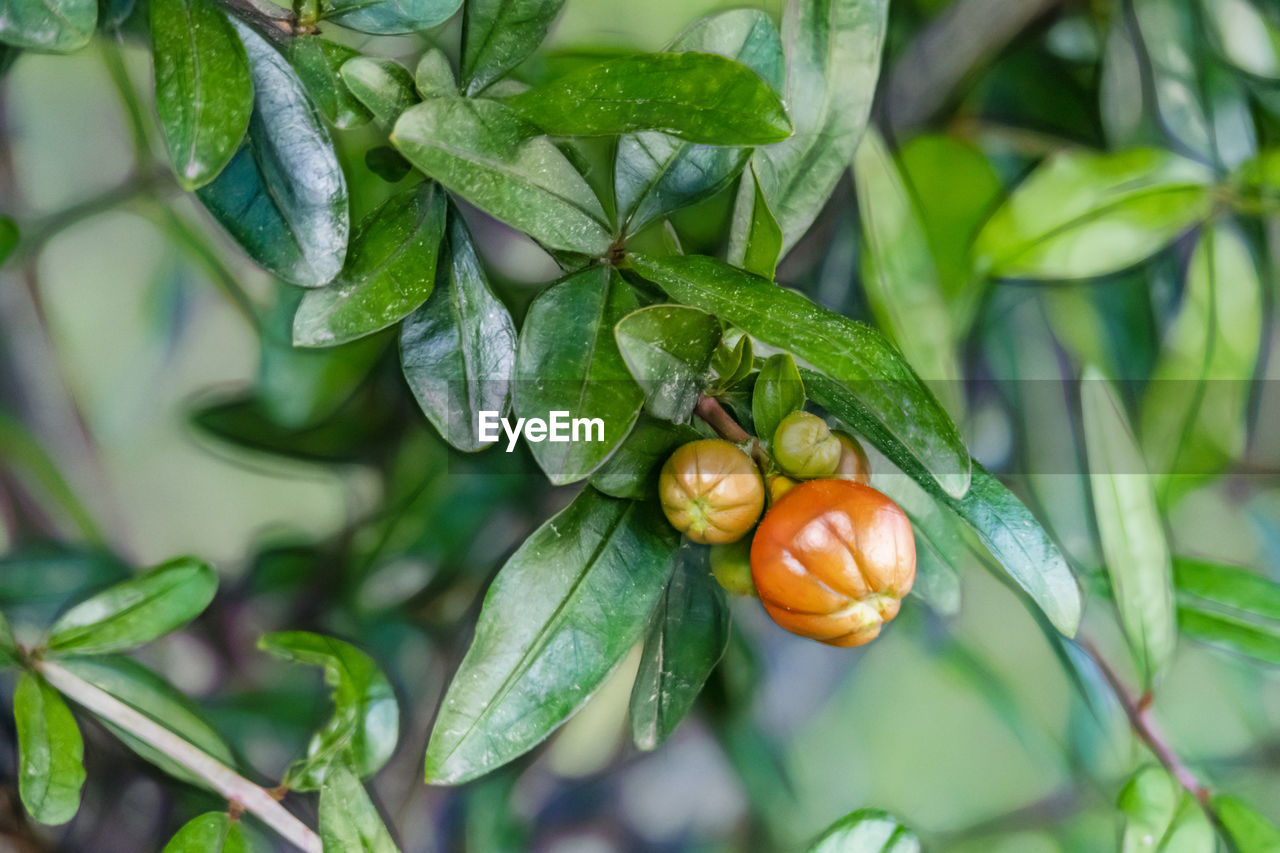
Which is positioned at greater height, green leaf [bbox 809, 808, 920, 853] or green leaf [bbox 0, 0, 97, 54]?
green leaf [bbox 0, 0, 97, 54]

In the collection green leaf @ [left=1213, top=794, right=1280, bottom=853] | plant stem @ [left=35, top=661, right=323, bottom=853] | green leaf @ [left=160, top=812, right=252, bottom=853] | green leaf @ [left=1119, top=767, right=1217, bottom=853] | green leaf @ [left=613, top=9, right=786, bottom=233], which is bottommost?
green leaf @ [left=1213, top=794, right=1280, bottom=853]

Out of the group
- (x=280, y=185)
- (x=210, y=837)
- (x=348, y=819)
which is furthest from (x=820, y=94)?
(x=210, y=837)

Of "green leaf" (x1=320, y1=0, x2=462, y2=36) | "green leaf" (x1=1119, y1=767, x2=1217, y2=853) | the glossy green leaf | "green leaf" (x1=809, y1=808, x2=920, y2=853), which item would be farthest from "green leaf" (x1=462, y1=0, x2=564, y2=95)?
"green leaf" (x1=1119, y1=767, x2=1217, y2=853)

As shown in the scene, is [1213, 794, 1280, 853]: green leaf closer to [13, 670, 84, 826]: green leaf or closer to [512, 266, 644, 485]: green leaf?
[512, 266, 644, 485]: green leaf

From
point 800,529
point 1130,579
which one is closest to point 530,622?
point 800,529

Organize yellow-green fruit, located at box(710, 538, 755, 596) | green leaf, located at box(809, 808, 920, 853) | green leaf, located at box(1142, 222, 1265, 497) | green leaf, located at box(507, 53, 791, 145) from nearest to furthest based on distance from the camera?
green leaf, located at box(507, 53, 791, 145), yellow-green fruit, located at box(710, 538, 755, 596), green leaf, located at box(809, 808, 920, 853), green leaf, located at box(1142, 222, 1265, 497)

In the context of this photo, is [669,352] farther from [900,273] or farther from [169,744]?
[169,744]

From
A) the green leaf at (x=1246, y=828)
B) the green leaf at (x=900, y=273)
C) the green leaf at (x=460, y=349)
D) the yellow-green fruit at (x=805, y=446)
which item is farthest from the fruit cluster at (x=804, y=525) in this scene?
the green leaf at (x=1246, y=828)

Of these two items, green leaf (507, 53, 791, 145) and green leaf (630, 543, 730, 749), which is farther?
green leaf (630, 543, 730, 749)
